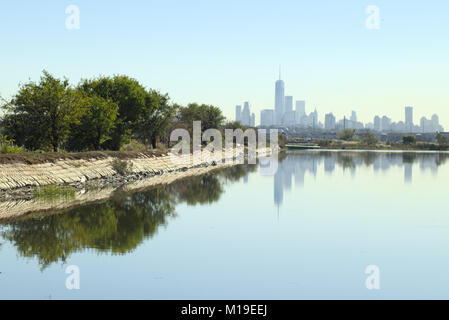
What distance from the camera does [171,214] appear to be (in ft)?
60.7

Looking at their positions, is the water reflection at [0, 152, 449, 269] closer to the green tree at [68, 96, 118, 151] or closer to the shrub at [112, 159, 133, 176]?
the shrub at [112, 159, 133, 176]

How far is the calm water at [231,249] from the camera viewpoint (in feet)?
29.5

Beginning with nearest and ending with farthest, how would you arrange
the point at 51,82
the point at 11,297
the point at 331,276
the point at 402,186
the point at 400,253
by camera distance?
the point at 11,297
the point at 331,276
the point at 400,253
the point at 402,186
the point at 51,82

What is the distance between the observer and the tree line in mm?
31438

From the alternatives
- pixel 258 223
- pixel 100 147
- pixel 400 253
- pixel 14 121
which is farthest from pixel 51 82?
pixel 400 253

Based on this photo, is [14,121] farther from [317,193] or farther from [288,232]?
[288,232]

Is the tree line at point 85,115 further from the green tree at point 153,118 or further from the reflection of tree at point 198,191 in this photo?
the reflection of tree at point 198,191

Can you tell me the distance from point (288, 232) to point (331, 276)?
4.69 metres

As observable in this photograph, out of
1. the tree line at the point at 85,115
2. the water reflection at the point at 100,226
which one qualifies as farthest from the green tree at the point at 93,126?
the water reflection at the point at 100,226

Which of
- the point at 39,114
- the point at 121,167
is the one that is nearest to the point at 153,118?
the point at 121,167

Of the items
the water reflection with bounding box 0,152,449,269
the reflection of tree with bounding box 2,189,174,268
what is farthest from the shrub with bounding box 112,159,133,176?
the reflection of tree with bounding box 2,189,174,268

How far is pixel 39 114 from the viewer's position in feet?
103

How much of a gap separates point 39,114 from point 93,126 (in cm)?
536

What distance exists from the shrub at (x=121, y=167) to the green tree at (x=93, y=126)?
3.83m
